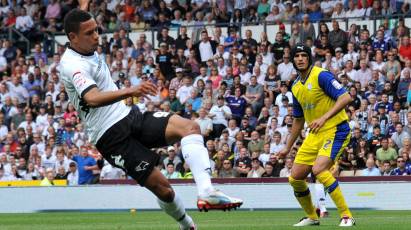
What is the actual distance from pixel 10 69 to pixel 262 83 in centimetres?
968

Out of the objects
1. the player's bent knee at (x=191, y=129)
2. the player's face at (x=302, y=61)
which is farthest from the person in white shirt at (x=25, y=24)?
the player's bent knee at (x=191, y=129)

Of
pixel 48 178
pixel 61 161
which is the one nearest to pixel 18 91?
pixel 61 161

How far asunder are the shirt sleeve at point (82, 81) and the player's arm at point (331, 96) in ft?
12.8

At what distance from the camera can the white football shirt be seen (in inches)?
405

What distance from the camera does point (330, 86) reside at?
1378 centimetres

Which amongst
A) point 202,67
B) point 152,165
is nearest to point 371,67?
point 202,67

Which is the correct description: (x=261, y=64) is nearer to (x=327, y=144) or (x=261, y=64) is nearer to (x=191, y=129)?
(x=327, y=144)

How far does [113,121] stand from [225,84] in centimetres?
1717

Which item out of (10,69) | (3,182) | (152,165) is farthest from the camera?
(10,69)

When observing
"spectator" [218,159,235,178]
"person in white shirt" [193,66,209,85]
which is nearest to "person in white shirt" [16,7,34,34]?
Answer: "person in white shirt" [193,66,209,85]

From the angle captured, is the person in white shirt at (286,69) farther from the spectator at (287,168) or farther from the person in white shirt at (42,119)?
the person in white shirt at (42,119)

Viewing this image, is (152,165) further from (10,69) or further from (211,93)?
(10,69)

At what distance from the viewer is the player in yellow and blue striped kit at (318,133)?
1383cm

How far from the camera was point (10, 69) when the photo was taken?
33250 mm
